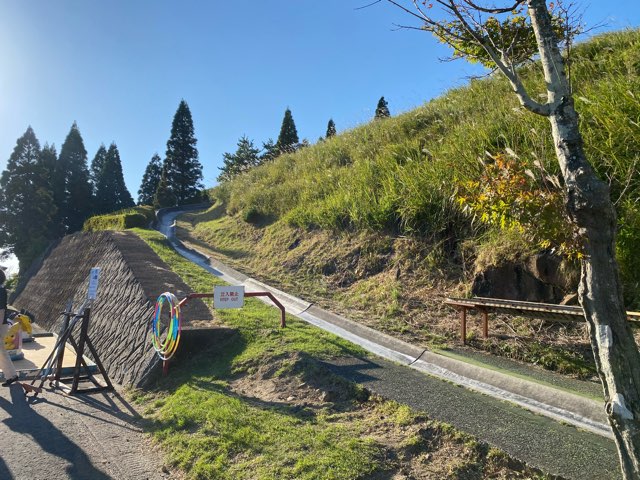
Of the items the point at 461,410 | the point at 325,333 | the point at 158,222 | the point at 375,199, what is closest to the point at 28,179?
the point at 158,222

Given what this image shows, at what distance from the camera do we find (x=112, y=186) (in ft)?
177

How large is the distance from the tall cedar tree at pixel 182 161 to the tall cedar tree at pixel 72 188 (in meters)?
9.67

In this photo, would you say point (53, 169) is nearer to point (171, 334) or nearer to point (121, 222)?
point (121, 222)

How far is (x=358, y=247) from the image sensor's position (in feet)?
37.2

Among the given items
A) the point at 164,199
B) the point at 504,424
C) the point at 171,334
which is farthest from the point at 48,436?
the point at 164,199

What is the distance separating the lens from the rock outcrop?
874cm

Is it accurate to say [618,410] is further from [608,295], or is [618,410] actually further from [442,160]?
[442,160]

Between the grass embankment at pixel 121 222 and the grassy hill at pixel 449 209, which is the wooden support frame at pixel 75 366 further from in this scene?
the grass embankment at pixel 121 222

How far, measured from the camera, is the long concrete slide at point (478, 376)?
14.8 feet

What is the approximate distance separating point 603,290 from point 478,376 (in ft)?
11.0

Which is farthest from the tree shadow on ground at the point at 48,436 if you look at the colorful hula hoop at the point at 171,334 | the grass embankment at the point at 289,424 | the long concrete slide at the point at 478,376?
the long concrete slide at the point at 478,376

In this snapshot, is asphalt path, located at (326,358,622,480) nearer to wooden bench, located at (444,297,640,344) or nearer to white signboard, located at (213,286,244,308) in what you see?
wooden bench, located at (444,297,640,344)

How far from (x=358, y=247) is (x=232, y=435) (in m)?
6.93

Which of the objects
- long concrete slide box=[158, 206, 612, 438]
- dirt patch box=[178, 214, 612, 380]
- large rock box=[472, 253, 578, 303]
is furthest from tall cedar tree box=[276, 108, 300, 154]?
large rock box=[472, 253, 578, 303]
